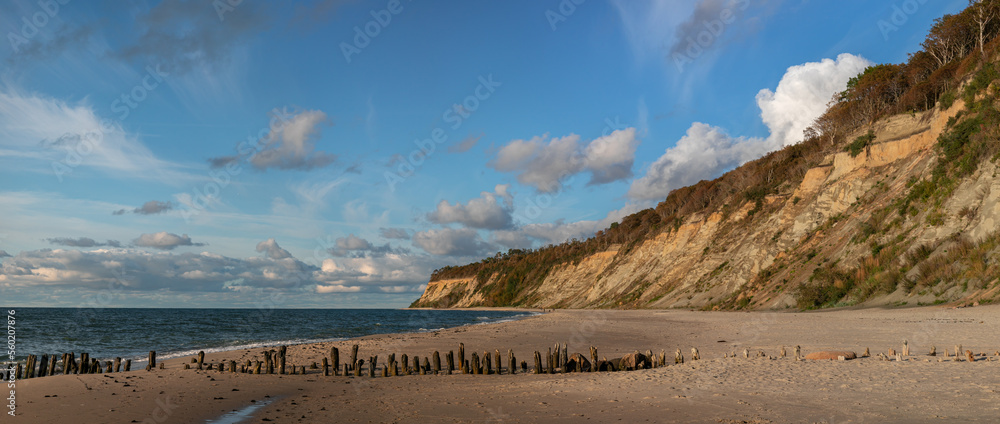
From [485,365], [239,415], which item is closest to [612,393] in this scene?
[485,365]

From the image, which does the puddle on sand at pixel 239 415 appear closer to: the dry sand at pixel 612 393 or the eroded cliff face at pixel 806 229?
the dry sand at pixel 612 393

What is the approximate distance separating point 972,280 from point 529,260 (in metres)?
109

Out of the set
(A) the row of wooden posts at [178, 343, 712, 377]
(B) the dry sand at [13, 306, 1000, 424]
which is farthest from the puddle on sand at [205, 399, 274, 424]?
(A) the row of wooden posts at [178, 343, 712, 377]

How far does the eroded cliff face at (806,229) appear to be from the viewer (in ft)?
93.5

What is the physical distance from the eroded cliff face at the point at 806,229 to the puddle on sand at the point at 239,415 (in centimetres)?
2838

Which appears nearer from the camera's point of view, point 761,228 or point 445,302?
point 761,228

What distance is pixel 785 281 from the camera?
38.8 metres

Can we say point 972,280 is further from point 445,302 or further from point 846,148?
point 445,302

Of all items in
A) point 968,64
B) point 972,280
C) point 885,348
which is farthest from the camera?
point 968,64

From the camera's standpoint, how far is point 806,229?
43594mm

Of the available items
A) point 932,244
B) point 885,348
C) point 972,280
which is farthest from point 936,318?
point 932,244

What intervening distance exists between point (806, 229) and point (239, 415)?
1747 inches

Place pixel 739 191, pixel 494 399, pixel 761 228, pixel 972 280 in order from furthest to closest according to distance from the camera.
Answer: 1. pixel 739 191
2. pixel 761 228
3. pixel 972 280
4. pixel 494 399

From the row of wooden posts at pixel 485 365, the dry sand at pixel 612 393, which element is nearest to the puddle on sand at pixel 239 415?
the dry sand at pixel 612 393
